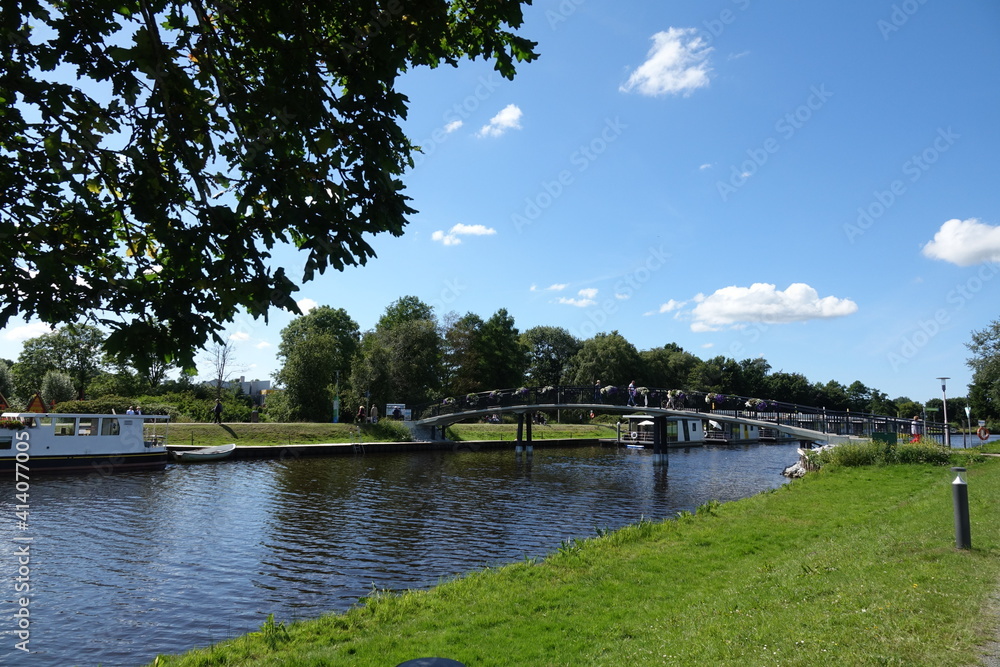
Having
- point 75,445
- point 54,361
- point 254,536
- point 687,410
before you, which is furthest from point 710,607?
point 54,361

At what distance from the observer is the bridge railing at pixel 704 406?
29984 mm

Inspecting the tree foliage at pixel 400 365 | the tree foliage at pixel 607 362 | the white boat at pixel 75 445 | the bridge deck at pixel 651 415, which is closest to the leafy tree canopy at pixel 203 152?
the white boat at pixel 75 445

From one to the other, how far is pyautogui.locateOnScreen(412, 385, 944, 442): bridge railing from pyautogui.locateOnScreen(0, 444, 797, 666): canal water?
11.7 feet

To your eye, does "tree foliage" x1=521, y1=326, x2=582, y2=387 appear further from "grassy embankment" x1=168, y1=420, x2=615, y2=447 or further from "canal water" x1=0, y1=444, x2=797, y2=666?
"canal water" x1=0, y1=444, x2=797, y2=666

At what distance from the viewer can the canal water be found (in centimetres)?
1054

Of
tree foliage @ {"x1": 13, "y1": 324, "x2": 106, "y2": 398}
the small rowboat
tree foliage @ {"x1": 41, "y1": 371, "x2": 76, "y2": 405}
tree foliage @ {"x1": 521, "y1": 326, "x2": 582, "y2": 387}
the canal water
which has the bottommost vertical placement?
the canal water

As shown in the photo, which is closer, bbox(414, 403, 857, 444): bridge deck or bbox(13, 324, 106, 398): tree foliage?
bbox(414, 403, 857, 444): bridge deck

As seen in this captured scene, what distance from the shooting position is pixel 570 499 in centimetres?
2433

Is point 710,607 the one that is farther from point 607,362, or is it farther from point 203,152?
point 607,362

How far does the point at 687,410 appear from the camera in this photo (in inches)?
1490

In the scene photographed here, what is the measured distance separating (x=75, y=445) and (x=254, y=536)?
17382 millimetres

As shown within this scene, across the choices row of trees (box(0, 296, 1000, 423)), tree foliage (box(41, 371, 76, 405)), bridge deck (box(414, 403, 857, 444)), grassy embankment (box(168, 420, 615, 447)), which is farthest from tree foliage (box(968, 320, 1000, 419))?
tree foliage (box(41, 371, 76, 405))

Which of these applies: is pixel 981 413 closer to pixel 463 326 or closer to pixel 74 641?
pixel 463 326

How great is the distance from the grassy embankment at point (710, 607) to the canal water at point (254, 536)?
2.46 m
